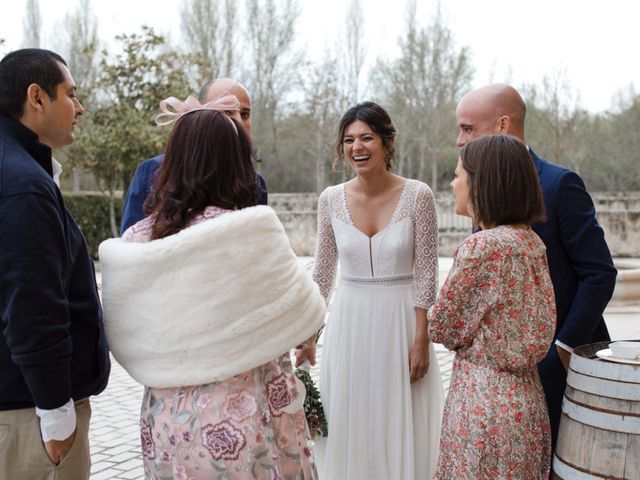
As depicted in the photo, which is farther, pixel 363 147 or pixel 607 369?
pixel 363 147

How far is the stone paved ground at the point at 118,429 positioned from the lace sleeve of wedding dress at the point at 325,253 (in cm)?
192

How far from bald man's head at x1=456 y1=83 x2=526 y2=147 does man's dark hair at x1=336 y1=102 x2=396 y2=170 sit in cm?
48

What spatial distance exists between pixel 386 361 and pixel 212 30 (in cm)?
3761

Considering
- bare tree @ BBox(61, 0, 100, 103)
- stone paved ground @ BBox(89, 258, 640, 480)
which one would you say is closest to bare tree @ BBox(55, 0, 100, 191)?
bare tree @ BBox(61, 0, 100, 103)

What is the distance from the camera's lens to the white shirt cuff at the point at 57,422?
218cm

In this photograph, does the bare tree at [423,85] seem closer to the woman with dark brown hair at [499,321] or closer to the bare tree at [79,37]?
the bare tree at [79,37]

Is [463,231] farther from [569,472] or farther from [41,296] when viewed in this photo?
[41,296]

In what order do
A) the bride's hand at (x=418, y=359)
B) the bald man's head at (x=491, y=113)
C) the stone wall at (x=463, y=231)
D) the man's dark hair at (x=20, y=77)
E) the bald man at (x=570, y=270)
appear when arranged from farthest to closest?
1. the stone wall at (x=463, y=231)
2. the bride's hand at (x=418, y=359)
3. the bald man's head at (x=491, y=113)
4. the bald man at (x=570, y=270)
5. the man's dark hair at (x=20, y=77)

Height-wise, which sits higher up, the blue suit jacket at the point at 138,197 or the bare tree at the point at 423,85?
the bare tree at the point at 423,85

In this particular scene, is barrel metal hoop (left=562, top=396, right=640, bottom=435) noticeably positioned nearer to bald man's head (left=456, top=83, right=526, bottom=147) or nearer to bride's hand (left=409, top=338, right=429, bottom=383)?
bride's hand (left=409, top=338, right=429, bottom=383)

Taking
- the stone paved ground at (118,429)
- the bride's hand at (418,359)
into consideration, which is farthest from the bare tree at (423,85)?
the bride's hand at (418,359)

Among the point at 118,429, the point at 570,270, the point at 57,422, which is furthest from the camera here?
the point at 118,429

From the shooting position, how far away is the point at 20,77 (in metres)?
2.37

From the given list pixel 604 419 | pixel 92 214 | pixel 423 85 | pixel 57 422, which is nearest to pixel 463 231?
pixel 92 214
